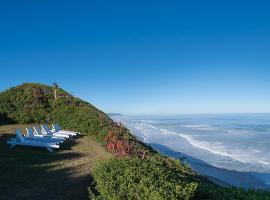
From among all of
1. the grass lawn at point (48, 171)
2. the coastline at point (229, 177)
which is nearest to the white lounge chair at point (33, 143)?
the grass lawn at point (48, 171)

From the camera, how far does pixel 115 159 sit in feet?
34.7

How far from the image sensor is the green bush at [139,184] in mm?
7469

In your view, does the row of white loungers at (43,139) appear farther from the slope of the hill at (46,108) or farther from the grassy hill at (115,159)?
the slope of the hill at (46,108)

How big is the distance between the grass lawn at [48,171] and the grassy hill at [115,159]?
305 millimetres

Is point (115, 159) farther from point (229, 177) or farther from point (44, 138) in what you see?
point (229, 177)

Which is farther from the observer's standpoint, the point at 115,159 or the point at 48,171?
the point at 48,171

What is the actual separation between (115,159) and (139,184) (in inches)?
109

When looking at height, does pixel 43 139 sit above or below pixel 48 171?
above

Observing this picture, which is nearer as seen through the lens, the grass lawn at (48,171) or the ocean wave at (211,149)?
the grass lawn at (48,171)

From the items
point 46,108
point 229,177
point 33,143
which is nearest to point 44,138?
point 33,143

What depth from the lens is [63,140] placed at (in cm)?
1972

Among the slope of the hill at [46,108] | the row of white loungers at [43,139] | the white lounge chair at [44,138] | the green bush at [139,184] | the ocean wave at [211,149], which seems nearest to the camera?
the green bush at [139,184]

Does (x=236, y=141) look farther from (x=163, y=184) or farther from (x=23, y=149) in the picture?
(x=163, y=184)

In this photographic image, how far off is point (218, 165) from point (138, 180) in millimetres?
21733
